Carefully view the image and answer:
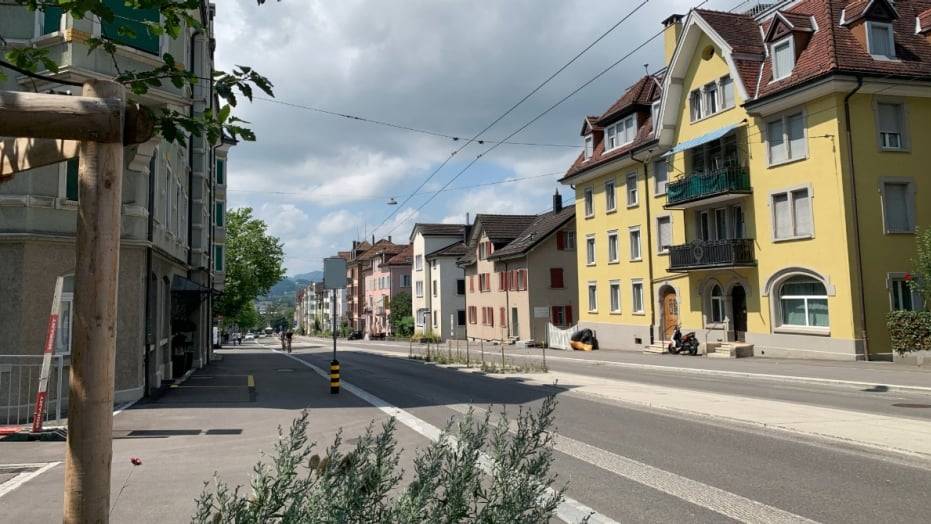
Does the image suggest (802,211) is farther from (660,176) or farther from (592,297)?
(592,297)

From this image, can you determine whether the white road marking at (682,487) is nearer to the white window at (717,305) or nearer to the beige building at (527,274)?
the white window at (717,305)

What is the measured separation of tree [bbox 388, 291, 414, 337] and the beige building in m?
20.7

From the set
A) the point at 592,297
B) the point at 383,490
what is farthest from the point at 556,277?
the point at 383,490

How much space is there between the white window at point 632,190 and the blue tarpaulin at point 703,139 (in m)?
4.14

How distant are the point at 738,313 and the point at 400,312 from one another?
5183 centimetres

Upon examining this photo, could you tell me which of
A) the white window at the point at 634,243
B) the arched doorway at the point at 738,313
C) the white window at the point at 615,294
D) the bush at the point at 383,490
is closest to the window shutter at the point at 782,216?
the arched doorway at the point at 738,313

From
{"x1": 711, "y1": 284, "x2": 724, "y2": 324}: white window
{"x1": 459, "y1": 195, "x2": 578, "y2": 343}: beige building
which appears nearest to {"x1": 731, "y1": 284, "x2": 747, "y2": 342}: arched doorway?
{"x1": 711, "y1": 284, "x2": 724, "y2": 324}: white window

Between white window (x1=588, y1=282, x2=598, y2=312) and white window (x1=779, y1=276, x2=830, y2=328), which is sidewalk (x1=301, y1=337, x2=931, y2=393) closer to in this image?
white window (x1=779, y1=276, x2=830, y2=328)

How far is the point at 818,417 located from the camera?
35.8ft

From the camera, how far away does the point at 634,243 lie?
34.8m

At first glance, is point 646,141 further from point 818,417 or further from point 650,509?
point 650,509

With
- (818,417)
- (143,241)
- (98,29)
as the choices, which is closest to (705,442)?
(818,417)

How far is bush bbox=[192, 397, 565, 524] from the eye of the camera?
2.67m

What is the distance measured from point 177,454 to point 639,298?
2857cm
